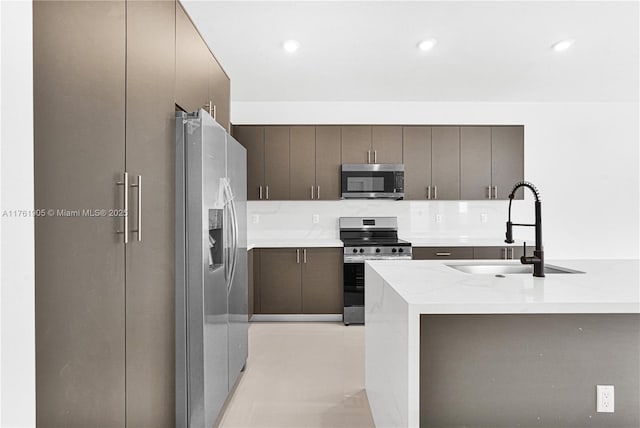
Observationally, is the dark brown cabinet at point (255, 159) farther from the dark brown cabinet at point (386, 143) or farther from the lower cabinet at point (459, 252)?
the lower cabinet at point (459, 252)

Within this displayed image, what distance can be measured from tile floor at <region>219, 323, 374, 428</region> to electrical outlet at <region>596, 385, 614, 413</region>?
1.17 meters

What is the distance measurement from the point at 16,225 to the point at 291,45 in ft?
9.64

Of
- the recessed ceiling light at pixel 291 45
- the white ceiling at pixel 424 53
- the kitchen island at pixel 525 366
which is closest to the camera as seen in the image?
the kitchen island at pixel 525 366

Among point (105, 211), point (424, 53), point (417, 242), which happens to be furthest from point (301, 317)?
point (105, 211)

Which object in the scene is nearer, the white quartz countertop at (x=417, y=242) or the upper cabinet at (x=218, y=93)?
the upper cabinet at (x=218, y=93)

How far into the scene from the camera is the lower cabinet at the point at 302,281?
4.52 m

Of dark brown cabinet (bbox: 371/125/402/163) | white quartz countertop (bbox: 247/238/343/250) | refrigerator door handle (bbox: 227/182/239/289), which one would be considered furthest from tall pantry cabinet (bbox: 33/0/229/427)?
dark brown cabinet (bbox: 371/125/402/163)

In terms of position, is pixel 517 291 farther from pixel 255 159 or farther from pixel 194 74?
pixel 255 159

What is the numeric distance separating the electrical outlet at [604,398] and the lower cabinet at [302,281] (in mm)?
2969

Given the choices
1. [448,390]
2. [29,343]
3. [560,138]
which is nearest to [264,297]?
[448,390]

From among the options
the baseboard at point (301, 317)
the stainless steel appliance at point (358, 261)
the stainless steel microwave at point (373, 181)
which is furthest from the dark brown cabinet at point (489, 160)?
the baseboard at point (301, 317)

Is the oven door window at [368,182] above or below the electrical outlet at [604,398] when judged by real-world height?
above

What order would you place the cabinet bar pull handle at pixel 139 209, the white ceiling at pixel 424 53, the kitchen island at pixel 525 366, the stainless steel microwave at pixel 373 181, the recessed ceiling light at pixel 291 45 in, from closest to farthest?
the cabinet bar pull handle at pixel 139 209
the kitchen island at pixel 525 366
the white ceiling at pixel 424 53
the recessed ceiling light at pixel 291 45
the stainless steel microwave at pixel 373 181

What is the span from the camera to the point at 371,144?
4.75 metres
